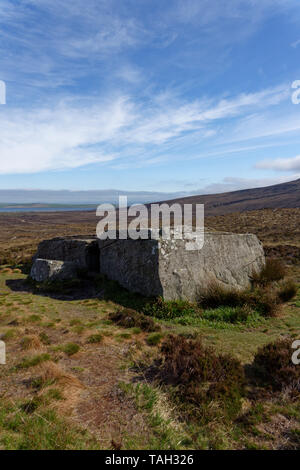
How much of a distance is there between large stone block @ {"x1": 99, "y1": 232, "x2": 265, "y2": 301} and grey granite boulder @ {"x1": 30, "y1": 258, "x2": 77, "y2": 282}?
177 centimetres

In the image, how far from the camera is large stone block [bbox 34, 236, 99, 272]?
506 inches

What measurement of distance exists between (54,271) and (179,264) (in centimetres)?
634

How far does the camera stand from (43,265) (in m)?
12.1

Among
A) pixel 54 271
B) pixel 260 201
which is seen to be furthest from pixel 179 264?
pixel 260 201

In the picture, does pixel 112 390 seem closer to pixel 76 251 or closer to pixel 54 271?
pixel 54 271

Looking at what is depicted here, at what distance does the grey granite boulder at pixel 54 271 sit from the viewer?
1177cm

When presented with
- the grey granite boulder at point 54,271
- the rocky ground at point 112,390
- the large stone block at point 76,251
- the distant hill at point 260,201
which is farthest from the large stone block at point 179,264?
the distant hill at point 260,201

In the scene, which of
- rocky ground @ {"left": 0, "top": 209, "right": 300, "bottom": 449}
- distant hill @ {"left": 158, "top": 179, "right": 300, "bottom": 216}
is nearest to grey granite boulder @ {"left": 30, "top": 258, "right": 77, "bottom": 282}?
rocky ground @ {"left": 0, "top": 209, "right": 300, "bottom": 449}

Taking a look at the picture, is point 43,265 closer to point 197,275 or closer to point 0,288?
point 0,288

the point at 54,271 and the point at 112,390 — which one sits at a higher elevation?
the point at 54,271

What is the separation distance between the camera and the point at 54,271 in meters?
11.8

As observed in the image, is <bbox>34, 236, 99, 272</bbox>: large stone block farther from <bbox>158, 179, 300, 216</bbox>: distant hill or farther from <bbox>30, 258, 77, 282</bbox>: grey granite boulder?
<bbox>158, 179, 300, 216</bbox>: distant hill
